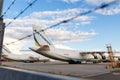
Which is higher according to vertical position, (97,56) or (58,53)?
(58,53)

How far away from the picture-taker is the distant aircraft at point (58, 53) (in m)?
42.6

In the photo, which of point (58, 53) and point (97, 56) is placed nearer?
point (58, 53)

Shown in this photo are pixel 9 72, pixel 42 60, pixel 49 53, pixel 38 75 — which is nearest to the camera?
pixel 38 75

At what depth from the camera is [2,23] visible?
7.42m

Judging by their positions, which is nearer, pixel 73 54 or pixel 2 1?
pixel 2 1

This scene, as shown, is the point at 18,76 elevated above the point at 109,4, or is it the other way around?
the point at 109,4

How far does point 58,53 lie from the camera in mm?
45250

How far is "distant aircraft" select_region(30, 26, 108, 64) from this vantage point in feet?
140

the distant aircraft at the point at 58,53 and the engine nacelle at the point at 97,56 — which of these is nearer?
the distant aircraft at the point at 58,53

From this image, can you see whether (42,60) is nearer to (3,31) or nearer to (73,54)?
(73,54)

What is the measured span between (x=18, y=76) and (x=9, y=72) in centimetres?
68

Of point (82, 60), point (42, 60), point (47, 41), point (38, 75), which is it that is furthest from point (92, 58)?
point (38, 75)

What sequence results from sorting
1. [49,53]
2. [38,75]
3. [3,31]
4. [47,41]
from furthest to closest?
[47,41] < [49,53] < [3,31] < [38,75]

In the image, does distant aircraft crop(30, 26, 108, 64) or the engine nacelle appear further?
the engine nacelle
